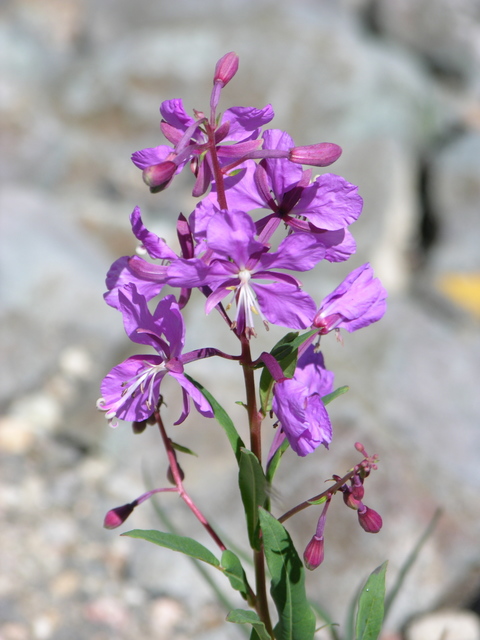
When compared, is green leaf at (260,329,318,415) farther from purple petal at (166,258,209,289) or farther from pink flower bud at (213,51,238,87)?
pink flower bud at (213,51,238,87)

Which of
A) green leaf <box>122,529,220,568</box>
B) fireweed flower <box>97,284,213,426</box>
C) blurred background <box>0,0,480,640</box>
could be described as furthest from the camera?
blurred background <box>0,0,480,640</box>

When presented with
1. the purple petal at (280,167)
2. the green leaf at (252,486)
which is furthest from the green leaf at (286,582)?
the purple petal at (280,167)

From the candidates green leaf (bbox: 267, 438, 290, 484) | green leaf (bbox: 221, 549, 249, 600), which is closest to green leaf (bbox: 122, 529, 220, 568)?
green leaf (bbox: 221, 549, 249, 600)

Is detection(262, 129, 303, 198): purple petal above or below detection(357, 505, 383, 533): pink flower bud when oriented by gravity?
above

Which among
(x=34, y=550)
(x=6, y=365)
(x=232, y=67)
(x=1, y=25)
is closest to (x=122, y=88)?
(x=1, y=25)

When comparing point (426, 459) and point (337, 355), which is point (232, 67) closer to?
point (426, 459)

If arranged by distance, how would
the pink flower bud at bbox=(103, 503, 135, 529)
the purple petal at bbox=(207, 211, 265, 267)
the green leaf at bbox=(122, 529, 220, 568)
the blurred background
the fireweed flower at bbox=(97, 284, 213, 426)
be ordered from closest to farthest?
the purple petal at bbox=(207, 211, 265, 267)
the fireweed flower at bbox=(97, 284, 213, 426)
the green leaf at bbox=(122, 529, 220, 568)
the pink flower bud at bbox=(103, 503, 135, 529)
the blurred background

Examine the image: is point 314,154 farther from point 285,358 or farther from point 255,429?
point 255,429

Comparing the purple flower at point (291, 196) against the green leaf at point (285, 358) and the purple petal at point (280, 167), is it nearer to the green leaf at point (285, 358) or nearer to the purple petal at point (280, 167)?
the purple petal at point (280, 167)
